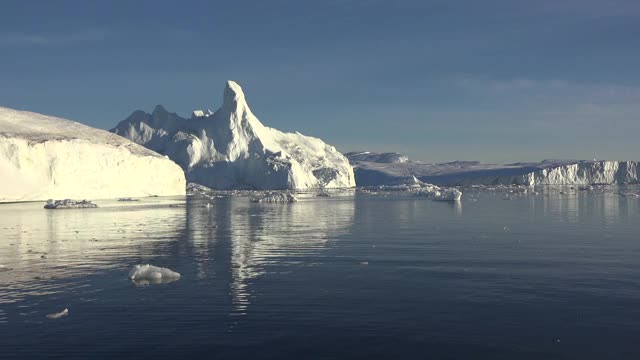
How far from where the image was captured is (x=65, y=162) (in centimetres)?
8138

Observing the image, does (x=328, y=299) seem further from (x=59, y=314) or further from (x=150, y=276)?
(x=59, y=314)

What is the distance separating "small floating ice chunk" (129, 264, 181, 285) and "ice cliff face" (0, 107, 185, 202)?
62982mm

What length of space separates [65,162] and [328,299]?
75365mm

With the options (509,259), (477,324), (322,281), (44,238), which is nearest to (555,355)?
(477,324)

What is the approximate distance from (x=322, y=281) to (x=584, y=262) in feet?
32.0

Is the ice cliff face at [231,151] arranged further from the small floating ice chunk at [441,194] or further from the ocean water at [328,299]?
the ocean water at [328,299]

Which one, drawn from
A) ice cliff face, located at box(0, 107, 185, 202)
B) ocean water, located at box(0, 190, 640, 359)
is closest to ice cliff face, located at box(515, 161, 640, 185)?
ice cliff face, located at box(0, 107, 185, 202)

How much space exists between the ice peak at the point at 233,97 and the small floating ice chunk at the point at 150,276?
147 metres

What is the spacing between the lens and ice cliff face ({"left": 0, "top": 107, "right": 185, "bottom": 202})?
73875mm

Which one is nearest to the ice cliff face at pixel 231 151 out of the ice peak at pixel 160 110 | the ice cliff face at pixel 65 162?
the ice peak at pixel 160 110

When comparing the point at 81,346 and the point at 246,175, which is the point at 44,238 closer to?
the point at 81,346

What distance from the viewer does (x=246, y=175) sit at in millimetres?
160625

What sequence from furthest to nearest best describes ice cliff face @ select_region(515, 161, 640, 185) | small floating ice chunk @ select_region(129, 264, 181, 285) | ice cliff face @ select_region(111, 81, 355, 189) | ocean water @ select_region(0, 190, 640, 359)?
ice cliff face @ select_region(515, 161, 640, 185)
ice cliff face @ select_region(111, 81, 355, 189)
small floating ice chunk @ select_region(129, 264, 181, 285)
ocean water @ select_region(0, 190, 640, 359)

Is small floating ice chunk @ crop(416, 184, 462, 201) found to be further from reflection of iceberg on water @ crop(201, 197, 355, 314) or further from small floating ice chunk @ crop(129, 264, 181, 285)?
small floating ice chunk @ crop(129, 264, 181, 285)
